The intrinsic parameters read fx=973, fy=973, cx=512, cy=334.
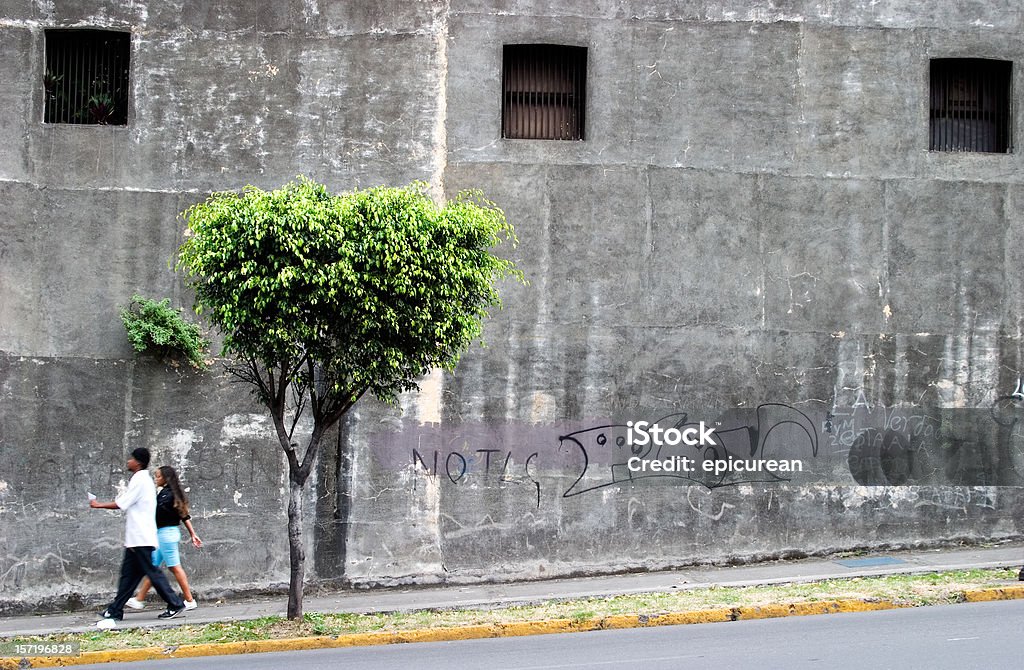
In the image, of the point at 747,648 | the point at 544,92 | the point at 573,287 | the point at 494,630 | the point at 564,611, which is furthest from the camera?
the point at 544,92

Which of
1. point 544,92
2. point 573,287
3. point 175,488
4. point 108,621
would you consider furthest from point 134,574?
point 544,92

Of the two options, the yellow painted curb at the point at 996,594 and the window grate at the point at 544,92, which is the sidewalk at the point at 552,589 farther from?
the window grate at the point at 544,92

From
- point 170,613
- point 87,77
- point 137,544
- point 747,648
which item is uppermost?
point 87,77

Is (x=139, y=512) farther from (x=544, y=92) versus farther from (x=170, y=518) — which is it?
(x=544, y=92)

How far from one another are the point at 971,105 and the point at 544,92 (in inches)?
215

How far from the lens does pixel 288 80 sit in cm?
1155

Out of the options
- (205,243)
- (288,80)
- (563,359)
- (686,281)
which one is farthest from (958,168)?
Answer: (205,243)

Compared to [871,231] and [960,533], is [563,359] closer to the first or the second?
[871,231]

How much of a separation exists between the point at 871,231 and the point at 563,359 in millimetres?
4103

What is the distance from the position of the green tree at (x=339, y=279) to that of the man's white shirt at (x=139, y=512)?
1747 millimetres

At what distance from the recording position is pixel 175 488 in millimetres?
10297

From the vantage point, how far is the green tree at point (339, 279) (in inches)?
336

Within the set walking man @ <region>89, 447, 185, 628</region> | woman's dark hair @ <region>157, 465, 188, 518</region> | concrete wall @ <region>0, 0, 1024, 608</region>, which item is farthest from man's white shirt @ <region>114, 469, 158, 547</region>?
concrete wall @ <region>0, 0, 1024, 608</region>

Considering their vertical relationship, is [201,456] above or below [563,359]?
below
